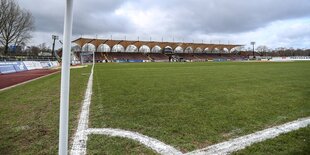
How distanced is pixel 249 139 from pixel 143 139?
5.90 feet

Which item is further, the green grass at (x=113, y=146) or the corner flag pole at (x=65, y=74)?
the green grass at (x=113, y=146)

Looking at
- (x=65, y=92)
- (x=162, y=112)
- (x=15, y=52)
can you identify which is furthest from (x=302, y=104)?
(x=15, y=52)

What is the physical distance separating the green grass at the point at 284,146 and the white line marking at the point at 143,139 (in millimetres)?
978

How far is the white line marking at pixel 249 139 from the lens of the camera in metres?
3.51

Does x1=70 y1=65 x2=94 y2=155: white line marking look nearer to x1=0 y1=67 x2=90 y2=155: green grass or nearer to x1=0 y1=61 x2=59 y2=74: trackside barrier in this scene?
x1=0 y1=67 x2=90 y2=155: green grass

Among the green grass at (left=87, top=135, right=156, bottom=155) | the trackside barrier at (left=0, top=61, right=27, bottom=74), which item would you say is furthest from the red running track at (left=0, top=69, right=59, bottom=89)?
the green grass at (left=87, top=135, right=156, bottom=155)

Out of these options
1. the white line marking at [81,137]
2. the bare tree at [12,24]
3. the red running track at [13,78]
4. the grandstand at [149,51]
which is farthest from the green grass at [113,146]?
the grandstand at [149,51]

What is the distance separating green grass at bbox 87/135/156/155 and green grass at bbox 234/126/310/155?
4.75 ft

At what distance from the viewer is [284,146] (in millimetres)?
3656

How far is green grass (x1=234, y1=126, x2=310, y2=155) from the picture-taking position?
343 cm

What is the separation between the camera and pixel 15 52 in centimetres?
4919

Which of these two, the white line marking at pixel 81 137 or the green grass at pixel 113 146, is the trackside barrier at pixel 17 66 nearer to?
the white line marking at pixel 81 137

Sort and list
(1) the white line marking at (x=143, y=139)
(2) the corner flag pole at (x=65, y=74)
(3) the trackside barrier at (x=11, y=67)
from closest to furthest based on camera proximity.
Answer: (2) the corner flag pole at (x=65, y=74) → (1) the white line marking at (x=143, y=139) → (3) the trackside barrier at (x=11, y=67)

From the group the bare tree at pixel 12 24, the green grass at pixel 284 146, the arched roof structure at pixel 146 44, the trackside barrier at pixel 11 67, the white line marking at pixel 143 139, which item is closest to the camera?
the green grass at pixel 284 146
